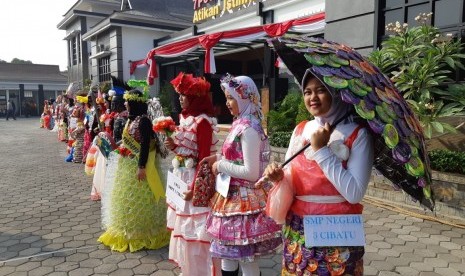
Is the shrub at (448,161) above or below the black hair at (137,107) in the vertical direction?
below

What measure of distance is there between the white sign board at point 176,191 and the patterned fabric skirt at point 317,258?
1.28 meters

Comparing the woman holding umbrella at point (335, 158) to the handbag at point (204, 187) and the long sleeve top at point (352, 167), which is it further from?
the handbag at point (204, 187)

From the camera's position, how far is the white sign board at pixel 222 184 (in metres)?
2.57

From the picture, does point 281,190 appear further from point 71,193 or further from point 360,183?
point 71,193

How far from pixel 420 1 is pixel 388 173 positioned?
5090 mm

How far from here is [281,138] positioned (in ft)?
23.8

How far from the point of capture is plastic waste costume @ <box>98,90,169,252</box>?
3787 mm

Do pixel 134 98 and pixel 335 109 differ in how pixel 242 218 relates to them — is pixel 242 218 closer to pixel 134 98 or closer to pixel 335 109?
pixel 335 109

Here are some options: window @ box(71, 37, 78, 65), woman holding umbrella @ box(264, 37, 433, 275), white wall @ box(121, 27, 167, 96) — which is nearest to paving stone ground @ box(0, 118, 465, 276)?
woman holding umbrella @ box(264, 37, 433, 275)

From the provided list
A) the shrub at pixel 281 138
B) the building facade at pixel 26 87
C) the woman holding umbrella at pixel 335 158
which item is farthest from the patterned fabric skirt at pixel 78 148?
the building facade at pixel 26 87

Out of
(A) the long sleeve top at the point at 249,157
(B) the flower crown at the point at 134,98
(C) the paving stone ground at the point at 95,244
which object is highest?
(B) the flower crown at the point at 134,98

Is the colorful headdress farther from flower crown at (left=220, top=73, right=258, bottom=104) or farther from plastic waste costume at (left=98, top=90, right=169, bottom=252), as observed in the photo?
flower crown at (left=220, top=73, right=258, bottom=104)

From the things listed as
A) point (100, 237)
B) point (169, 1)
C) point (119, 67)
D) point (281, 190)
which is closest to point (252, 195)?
point (281, 190)

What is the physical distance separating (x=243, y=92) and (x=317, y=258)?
1.26 meters
